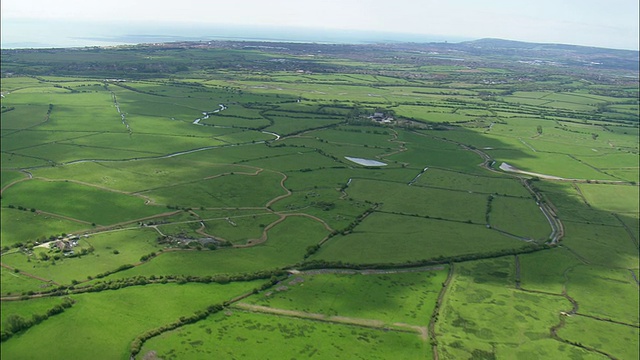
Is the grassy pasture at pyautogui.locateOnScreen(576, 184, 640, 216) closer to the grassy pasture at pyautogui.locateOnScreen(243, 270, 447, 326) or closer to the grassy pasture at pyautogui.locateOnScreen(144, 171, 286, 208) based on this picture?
the grassy pasture at pyautogui.locateOnScreen(243, 270, 447, 326)

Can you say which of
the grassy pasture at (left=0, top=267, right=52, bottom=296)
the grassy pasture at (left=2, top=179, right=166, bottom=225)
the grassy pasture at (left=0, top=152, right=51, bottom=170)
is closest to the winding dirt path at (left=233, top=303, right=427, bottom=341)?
the grassy pasture at (left=0, top=267, right=52, bottom=296)

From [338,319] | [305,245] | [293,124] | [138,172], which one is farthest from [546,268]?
[293,124]

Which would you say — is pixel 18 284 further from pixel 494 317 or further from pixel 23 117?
pixel 23 117

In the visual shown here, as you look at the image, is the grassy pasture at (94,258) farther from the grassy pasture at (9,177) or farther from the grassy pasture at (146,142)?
the grassy pasture at (146,142)

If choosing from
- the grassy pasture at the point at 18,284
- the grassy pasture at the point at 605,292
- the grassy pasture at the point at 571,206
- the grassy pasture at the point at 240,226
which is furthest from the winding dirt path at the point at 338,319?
the grassy pasture at the point at 571,206

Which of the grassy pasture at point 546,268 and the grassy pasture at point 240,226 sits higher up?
the grassy pasture at point 240,226

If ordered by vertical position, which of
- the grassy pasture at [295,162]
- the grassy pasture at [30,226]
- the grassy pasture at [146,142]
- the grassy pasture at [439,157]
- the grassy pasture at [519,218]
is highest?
the grassy pasture at [146,142]
